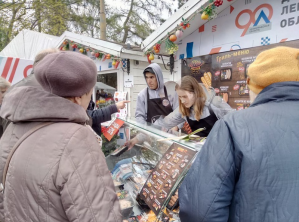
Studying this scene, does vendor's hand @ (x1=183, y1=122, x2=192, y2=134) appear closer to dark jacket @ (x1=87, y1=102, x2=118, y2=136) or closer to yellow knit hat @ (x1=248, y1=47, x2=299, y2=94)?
dark jacket @ (x1=87, y1=102, x2=118, y2=136)

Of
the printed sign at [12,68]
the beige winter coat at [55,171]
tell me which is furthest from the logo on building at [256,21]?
Answer: the printed sign at [12,68]

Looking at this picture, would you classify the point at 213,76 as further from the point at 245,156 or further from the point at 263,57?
the point at 245,156

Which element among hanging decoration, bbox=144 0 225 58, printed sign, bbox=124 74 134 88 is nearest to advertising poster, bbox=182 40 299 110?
hanging decoration, bbox=144 0 225 58

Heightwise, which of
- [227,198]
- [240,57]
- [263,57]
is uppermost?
[240,57]

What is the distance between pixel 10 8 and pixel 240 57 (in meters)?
13.8

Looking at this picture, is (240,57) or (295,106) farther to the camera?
(240,57)

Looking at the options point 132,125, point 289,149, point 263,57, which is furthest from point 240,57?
point 289,149

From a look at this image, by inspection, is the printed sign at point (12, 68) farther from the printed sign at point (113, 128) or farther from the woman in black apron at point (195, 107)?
the woman in black apron at point (195, 107)

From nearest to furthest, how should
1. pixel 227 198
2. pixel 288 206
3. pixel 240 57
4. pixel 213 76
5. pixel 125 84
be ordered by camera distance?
pixel 288 206, pixel 227 198, pixel 240 57, pixel 213 76, pixel 125 84

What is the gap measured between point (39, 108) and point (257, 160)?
97 centimetres

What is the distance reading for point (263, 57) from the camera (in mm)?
993

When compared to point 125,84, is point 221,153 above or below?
below

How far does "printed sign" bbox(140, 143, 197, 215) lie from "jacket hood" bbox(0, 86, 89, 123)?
67cm

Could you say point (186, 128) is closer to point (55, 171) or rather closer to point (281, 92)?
point (281, 92)
